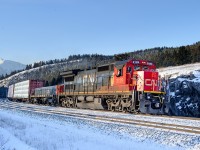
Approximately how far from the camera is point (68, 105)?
32.2 meters

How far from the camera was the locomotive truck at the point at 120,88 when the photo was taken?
20250mm

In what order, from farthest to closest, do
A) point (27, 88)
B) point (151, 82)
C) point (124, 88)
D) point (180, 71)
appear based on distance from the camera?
point (180, 71) → point (27, 88) → point (124, 88) → point (151, 82)

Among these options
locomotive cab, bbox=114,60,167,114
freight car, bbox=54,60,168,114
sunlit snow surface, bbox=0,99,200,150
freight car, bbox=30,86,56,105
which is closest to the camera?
sunlit snow surface, bbox=0,99,200,150

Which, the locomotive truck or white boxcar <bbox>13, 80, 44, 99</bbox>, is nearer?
the locomotive truck

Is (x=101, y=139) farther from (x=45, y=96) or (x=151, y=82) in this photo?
(x=45, y=96)

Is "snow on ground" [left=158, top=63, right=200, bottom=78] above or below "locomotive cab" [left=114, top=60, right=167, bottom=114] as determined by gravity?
above

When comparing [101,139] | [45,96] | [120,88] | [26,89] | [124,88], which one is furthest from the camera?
[26,89]

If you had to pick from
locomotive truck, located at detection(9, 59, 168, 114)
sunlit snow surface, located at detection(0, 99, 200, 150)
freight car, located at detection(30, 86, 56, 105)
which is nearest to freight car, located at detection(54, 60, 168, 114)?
locomotive truck, located at detection(9, 59, 168, 114)

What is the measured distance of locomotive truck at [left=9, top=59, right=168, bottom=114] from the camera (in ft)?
66.4

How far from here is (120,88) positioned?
2198 cm

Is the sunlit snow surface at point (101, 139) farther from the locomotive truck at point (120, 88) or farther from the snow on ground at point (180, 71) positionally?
the snow on ground at point (180, 71)

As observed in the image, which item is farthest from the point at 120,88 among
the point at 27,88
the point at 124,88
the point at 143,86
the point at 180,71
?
the point at 180,71

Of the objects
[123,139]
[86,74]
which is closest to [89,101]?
[86,74]

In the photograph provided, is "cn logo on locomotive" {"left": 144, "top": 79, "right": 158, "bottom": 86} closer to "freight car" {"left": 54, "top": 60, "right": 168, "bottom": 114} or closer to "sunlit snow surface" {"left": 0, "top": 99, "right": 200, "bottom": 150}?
"freight car" {"left": 54, "top": 60, "right": 168, "bottom": 114}
